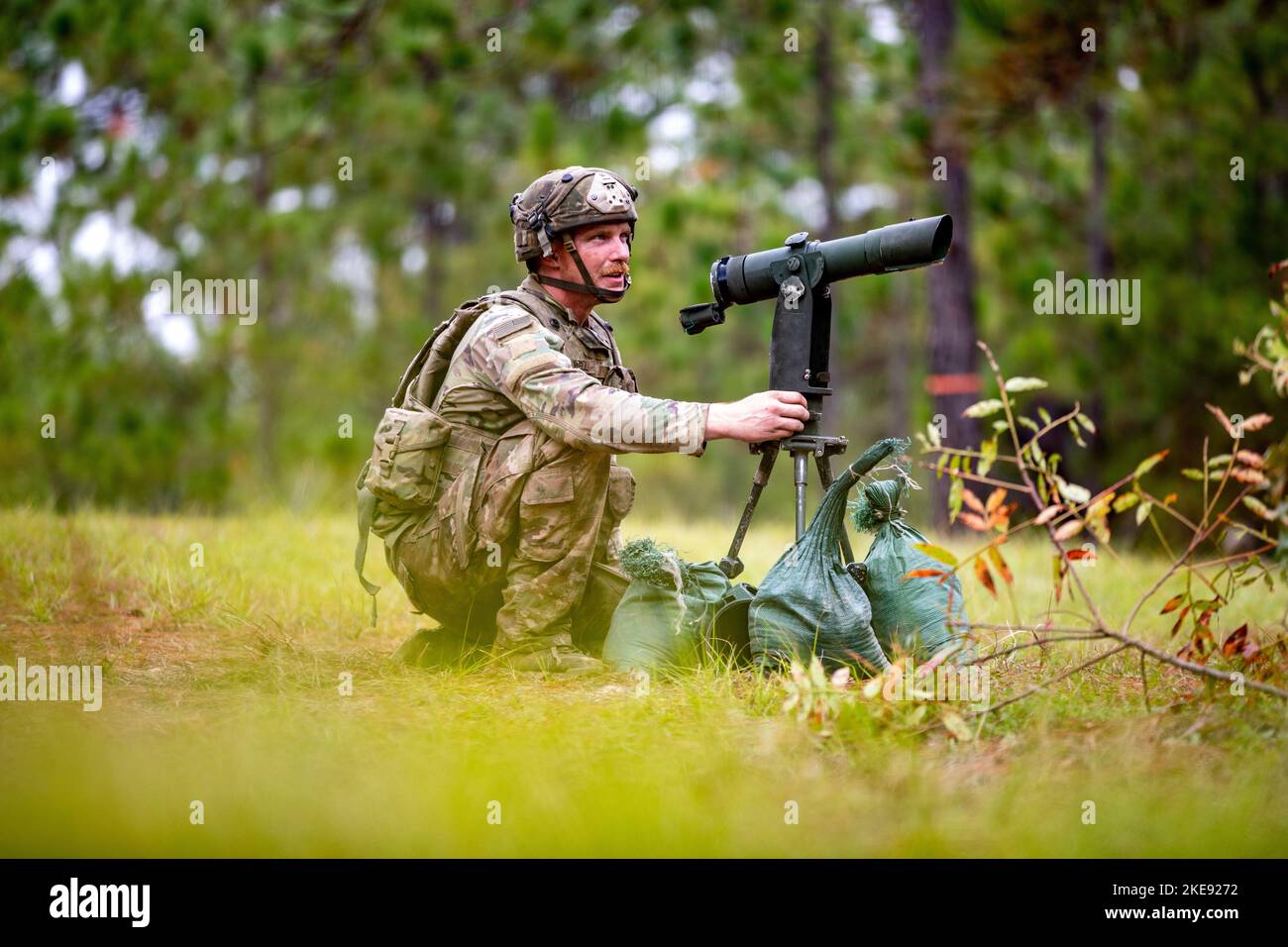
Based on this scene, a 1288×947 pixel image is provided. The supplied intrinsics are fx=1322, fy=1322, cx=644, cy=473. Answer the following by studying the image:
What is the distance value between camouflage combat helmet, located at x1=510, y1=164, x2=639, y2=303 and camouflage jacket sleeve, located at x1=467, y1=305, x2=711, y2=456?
22cm

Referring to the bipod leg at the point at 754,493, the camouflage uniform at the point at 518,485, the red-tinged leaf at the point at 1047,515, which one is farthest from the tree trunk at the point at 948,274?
the red-tinged leaf at the point at 1047,515

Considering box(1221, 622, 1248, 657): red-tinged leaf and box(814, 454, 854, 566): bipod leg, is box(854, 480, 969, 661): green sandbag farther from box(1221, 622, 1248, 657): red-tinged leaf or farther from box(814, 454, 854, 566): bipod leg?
box(1221, 622, 1248, 657): red-tinged leaf

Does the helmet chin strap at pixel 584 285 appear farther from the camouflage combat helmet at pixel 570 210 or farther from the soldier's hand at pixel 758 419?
the soldier's hand at pixel 758 419

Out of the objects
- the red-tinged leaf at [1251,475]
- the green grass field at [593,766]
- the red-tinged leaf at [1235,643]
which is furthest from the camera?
the red-tinged leaf at [1235,643]

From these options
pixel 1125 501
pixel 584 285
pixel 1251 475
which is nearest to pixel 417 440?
pixel 584 285

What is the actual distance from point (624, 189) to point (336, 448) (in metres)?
6.58

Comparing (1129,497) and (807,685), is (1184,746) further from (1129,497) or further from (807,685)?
(807,685)

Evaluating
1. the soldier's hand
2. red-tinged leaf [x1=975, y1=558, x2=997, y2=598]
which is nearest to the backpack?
the soldier's hand

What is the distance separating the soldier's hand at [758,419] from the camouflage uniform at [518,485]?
264mm

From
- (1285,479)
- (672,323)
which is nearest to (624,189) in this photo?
(1285,479)

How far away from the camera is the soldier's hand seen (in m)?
3.72

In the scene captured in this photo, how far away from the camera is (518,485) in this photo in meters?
4.07

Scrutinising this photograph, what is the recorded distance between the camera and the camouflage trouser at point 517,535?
406 centimetres

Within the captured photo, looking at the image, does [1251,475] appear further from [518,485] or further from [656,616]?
[518,485]
